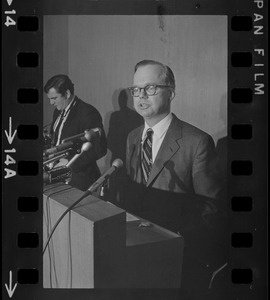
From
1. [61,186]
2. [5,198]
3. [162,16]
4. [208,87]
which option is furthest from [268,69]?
[5,198]

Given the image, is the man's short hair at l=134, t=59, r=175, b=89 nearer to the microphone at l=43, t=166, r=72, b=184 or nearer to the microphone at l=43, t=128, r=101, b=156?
the microphone at l=43, t=128, r=101, b=156

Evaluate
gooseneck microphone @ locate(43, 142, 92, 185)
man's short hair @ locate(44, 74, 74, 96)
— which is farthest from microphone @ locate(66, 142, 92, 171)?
man's short hair @ locate(44, 74, 74, 96)

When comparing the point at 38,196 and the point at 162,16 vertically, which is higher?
the point at 162,16

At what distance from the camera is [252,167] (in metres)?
0.94

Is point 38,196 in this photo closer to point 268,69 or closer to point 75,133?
Answer: point 75,133

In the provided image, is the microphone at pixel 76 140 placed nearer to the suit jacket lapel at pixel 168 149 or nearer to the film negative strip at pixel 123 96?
the film negative strip at pixel 123 96

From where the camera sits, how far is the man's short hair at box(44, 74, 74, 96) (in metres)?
0.93

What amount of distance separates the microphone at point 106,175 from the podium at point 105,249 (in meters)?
0.02

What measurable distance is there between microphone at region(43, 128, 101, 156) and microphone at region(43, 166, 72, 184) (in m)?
0.04

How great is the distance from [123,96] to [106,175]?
18cm

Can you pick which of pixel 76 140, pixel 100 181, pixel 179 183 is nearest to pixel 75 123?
pixel 76 140

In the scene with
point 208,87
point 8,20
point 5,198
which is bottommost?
point 5,198

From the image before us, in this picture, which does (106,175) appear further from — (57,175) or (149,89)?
(149,89)

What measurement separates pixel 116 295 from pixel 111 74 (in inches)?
19.4
